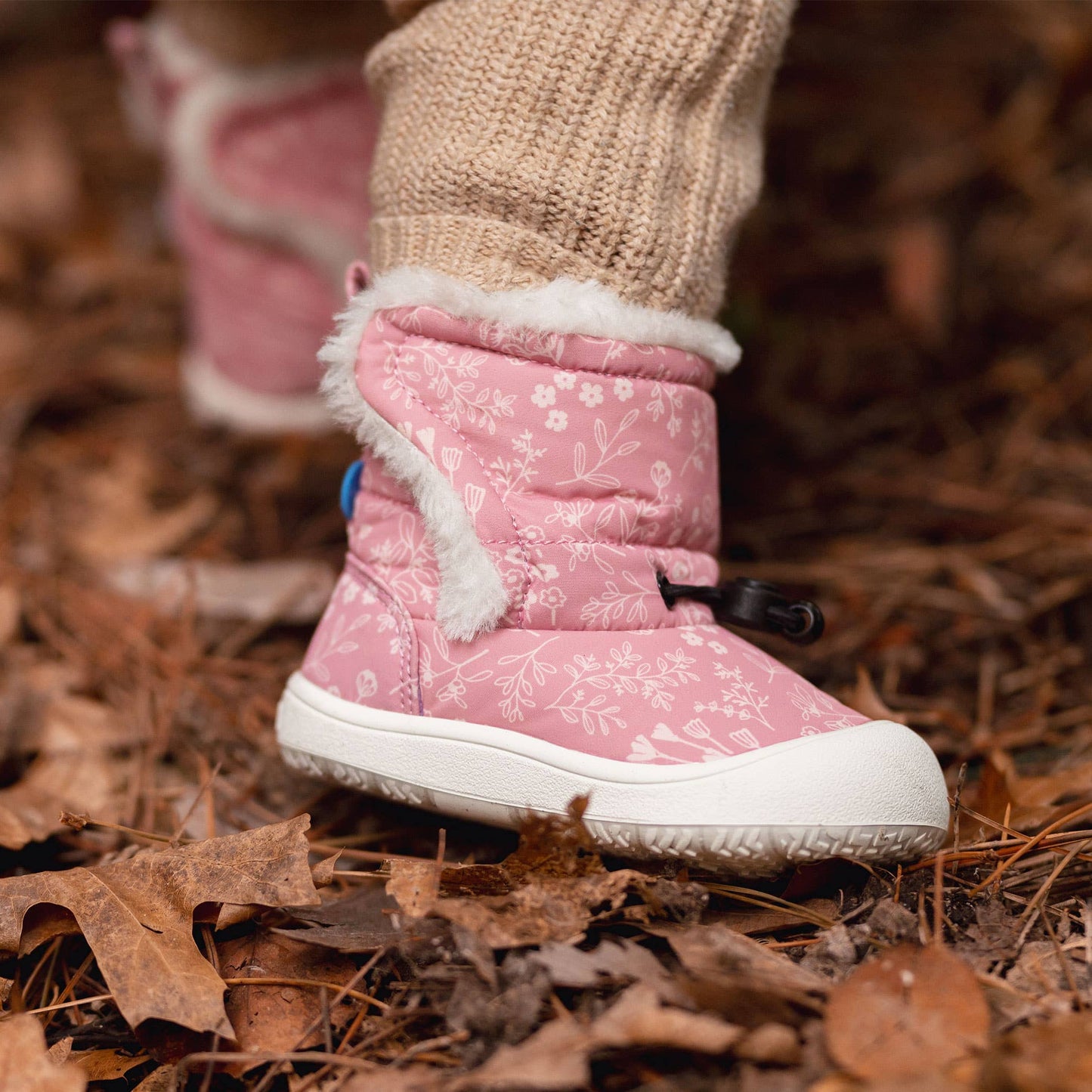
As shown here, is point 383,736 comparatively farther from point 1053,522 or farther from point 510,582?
point 1053,522

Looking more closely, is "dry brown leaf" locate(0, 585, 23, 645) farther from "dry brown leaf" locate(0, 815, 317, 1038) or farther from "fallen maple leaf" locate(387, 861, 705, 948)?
"fallen maple leaf" locate(387, 861, 705, 948)

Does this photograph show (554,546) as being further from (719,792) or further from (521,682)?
(719,792)

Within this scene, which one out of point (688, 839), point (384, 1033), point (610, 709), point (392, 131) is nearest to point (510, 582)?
point (610, 709)

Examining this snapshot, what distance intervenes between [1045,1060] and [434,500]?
618mm

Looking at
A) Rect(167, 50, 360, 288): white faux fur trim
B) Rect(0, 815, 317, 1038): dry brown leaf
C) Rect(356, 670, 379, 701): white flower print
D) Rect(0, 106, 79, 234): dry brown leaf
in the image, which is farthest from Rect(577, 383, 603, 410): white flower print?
Rect(0, 106, 79, 234): dry brown leaf

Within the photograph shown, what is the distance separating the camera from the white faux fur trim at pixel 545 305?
900 mm

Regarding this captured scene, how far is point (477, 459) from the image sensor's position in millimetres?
926

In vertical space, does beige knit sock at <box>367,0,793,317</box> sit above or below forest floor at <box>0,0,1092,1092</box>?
above

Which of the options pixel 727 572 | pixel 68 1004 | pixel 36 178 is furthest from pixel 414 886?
pixel 36 178

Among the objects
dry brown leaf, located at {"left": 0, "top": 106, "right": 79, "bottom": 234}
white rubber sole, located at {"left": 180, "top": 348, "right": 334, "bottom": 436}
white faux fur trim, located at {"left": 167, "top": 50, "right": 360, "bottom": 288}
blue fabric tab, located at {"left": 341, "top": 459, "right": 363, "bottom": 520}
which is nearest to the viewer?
blue fabric tab, located at {"left": 341, "top": 459, "right": 363, "bottom": 520}

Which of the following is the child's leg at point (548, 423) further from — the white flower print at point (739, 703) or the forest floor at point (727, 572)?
the forest floor at point (727, 572)

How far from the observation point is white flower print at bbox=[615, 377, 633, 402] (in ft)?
3.04

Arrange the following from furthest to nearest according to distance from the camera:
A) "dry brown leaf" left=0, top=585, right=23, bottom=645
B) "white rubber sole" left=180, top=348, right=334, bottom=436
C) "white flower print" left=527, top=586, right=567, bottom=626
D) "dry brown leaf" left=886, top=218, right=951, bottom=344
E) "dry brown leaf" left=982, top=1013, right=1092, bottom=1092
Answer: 1. "dry brown leaf" left=886, top=218, right=951, bottom=344
2. "white rubber sole" left=180, top=348, right=334, bottom=436
3. "dry brown leaf" left=0, top=585, right=23, bottom=645
4. "white flower print" left=527, top=586, right=567, bottom=626
5. "dry brown leaf" left=982, top=1013, right=1092, bottom=1092

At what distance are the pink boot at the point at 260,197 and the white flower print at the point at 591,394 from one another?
2.77 ft
